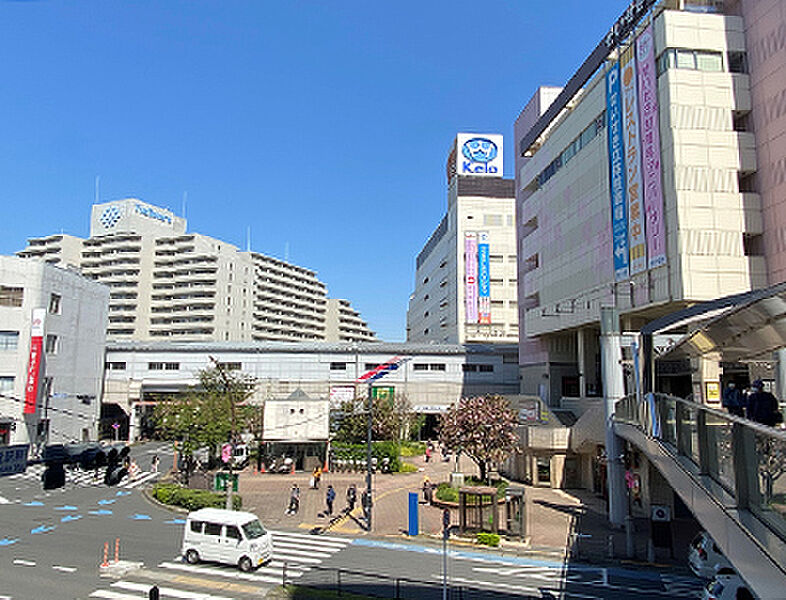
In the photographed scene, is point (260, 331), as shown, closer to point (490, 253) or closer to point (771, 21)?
point (490, 253)

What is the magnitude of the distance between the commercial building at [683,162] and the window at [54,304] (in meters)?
45.6

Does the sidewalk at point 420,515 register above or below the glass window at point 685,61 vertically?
below

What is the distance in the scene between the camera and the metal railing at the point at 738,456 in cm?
552

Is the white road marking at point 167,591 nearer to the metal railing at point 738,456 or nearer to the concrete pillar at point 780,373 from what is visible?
the metal railing at point 738,456

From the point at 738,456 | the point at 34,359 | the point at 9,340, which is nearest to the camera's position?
the point at 738,456

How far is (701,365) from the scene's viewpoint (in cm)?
3116

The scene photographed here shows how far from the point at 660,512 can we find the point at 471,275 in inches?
2276

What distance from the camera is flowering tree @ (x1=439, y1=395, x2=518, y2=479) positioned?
3150 cm

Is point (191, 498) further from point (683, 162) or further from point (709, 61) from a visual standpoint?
point (709, 61)

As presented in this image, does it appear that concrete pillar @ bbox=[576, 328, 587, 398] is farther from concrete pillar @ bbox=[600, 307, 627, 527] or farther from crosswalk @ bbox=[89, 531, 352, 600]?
crosswalk @ bbox=[89, 531, 352, 600]

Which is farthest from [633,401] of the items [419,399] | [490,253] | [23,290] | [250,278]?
[250,278]

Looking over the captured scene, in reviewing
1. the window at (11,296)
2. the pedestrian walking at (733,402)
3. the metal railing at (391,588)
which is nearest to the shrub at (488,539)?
the metal railing at (391,588)

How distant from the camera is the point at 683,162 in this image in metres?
31.2

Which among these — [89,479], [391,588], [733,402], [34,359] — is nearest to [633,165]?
[733,402]
